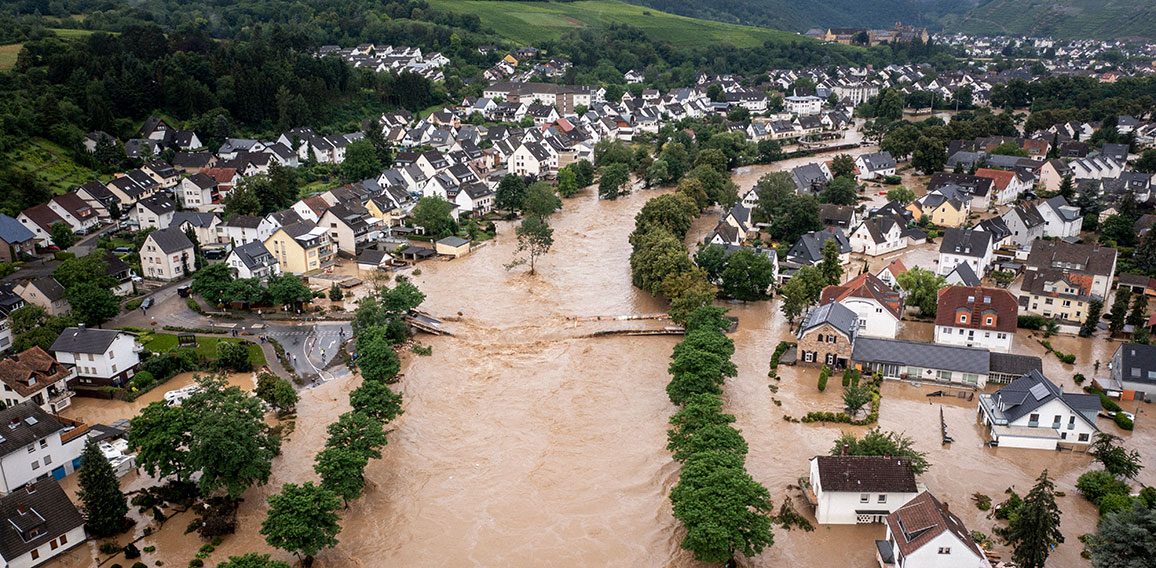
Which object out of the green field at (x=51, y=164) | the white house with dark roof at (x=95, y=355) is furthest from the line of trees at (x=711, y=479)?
the green field at (x=51, y=164)

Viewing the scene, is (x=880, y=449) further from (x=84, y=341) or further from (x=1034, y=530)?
(x=84, y=341)

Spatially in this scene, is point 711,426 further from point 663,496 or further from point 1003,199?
point 1003,199

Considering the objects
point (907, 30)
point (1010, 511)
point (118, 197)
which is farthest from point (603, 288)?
point (907, 30)

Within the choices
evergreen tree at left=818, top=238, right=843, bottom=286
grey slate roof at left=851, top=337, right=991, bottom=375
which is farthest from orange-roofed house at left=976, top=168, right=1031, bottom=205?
grey slate roof at left=851, top=337, right=991, bottom=375

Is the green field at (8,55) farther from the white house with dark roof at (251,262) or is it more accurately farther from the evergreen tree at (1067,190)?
the evergreen tree at (1067,190)

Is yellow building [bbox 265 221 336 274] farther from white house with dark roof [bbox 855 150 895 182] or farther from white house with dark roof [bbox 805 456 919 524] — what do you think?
white house with dark roof [bbox 855 150 895 182]

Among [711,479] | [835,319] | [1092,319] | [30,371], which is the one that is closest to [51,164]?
[30,371]
